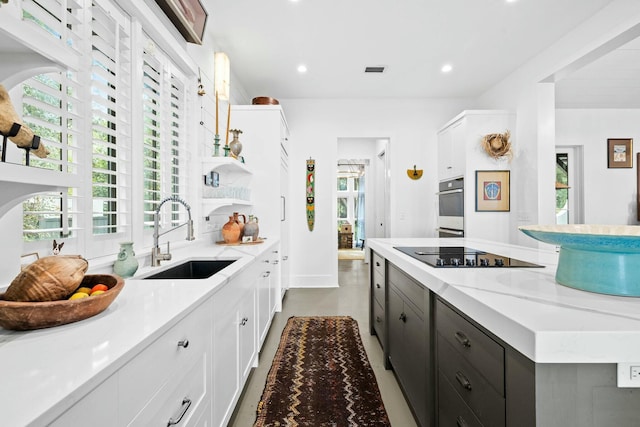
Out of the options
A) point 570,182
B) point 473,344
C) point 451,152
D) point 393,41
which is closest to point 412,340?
point 473,344

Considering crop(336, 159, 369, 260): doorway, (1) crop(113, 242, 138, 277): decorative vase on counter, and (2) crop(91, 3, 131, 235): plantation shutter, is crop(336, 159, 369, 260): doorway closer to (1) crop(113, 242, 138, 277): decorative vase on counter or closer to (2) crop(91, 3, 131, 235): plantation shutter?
(2) crop(91, 3, 131, 235): plantation shutter

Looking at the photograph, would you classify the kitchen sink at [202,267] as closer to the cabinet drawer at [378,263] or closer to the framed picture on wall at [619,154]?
the cabinet drawer at [378,263]

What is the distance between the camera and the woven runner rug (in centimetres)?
176

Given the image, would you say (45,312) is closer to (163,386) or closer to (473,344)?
(163,386)

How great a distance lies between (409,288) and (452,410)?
60 cm

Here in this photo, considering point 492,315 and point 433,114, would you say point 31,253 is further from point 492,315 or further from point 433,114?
point 433,114

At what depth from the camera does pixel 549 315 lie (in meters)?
0.74

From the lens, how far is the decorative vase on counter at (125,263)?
1.46 meters

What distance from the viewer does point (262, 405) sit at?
1.88 meters

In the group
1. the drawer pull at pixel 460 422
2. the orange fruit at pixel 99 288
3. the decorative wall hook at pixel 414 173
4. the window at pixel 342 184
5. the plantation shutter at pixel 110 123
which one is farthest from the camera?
the window at pixel 342 184

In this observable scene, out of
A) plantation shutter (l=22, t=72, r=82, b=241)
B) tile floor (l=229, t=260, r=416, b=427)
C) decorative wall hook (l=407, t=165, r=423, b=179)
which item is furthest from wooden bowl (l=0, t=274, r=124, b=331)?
decorative wall hook (l=407, t=165, r=423, b=179)

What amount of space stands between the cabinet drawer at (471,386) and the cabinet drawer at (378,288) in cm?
107

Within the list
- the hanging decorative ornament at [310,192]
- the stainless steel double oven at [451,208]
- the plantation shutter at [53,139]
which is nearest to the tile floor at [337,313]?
the hanging decorative ornament at [310,192]

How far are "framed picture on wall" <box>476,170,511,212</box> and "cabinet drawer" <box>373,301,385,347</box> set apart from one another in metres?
2.22
